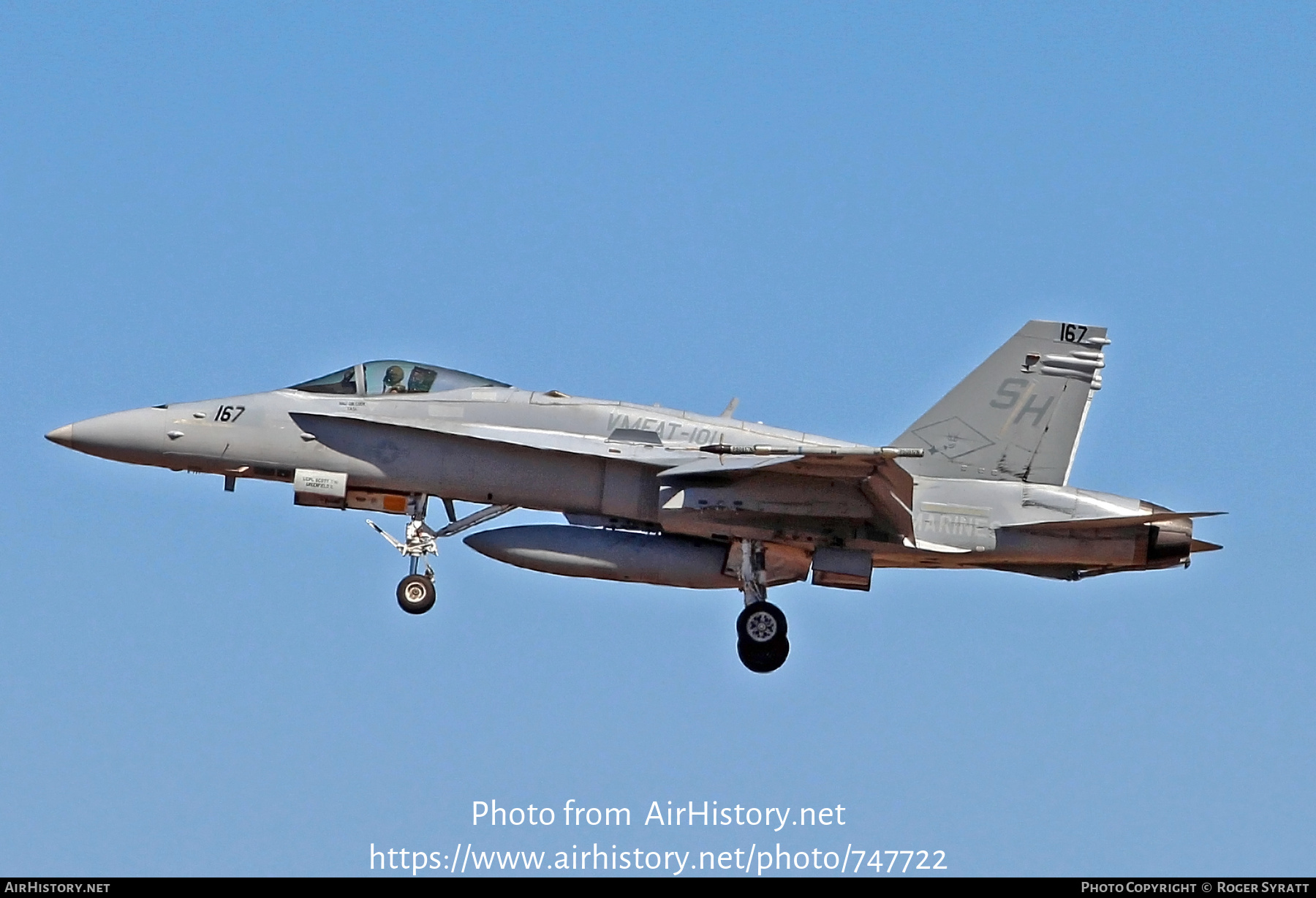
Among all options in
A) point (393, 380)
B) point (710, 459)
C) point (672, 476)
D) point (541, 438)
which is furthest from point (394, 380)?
point (710, 459)

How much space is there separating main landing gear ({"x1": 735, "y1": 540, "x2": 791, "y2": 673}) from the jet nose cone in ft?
24.3

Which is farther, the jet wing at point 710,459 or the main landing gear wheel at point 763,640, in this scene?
the main landing gear wheel at point 763,640

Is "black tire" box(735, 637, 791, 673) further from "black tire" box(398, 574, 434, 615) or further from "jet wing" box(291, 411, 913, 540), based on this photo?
"black tire" box(398, 574, 434, 615)

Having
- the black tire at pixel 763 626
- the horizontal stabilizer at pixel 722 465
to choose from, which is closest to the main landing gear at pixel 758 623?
the black tire at pixel 763 626

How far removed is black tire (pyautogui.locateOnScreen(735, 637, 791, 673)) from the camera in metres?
17.9

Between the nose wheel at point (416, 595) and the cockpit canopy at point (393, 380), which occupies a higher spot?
the cockpit canopy at point (393, 380)

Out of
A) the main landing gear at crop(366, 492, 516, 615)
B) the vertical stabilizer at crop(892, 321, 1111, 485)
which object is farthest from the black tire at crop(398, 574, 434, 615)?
the vertical stabilizer at crop(892, 321, 1111, 485)

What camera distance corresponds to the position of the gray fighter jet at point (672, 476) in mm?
17781

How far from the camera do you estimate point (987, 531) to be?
17.8 m

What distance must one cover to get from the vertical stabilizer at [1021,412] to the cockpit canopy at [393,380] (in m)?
4.89

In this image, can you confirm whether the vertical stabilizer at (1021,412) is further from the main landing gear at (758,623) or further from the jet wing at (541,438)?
the jet wing at (541,438)

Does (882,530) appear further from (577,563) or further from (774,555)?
(577,563)
